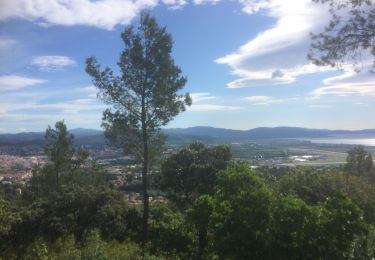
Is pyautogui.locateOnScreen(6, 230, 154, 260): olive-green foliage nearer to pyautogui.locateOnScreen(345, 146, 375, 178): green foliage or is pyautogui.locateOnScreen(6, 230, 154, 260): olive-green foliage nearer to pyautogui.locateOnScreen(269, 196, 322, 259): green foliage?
pyautogui.locateOnScreen(269, 196, 322, 259): green foliage

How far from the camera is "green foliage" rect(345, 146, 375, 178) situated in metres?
42.3

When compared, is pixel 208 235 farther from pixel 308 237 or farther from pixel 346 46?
pixel 346 46

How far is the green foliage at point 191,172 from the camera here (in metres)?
23.0

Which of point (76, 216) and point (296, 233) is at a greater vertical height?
point (296, 233)

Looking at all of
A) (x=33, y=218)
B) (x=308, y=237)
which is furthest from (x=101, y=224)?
(x=308, y=237)

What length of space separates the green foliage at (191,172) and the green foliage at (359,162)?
2437 cm

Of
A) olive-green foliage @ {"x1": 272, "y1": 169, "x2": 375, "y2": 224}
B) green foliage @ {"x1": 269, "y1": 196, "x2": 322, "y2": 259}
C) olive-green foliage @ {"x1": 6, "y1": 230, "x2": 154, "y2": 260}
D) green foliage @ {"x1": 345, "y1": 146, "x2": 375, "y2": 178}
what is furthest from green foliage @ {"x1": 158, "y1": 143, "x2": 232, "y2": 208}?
green foliage @ {"x1": 345, "y1": 146, "x2": 375, "y2": 178}

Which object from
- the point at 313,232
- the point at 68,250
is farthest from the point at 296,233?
the point at 68,250

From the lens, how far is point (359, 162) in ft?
140

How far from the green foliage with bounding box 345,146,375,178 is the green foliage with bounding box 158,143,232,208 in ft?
79.9

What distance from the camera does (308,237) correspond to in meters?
10.3

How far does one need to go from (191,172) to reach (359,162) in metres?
27.1

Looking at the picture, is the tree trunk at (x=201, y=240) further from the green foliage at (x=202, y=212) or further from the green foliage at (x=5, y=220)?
the green foliage at (x=5, y=220)

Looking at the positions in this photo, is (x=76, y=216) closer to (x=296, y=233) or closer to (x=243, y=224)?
(x=243, y=224)
